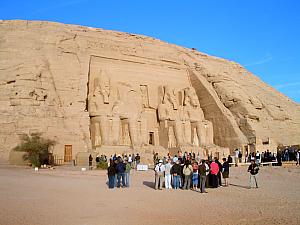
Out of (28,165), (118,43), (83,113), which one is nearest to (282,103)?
(118,43)

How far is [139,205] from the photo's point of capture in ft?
28.2

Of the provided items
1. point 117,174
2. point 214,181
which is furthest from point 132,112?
point 214,181

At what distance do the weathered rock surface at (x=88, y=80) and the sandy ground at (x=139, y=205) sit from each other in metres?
8.51

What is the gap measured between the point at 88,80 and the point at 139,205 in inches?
696

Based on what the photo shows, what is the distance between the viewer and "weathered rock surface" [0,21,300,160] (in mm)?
20469

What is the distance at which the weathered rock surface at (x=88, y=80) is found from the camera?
20.5 meters

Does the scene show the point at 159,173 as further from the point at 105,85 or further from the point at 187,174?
the point at 105,85

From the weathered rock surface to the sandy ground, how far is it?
851cm

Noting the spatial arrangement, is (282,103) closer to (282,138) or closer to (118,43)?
(282,138)

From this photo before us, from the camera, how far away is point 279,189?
38.2ft

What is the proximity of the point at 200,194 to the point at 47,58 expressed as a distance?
1553cm

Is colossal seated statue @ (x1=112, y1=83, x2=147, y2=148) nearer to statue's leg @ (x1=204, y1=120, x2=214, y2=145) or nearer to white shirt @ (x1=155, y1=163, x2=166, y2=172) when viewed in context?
statue's leg @ (x1=204, y1=120, x2=214, y2=145)

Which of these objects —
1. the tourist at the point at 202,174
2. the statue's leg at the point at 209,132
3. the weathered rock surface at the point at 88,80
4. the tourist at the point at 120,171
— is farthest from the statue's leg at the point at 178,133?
the tourist at the point at 202,174

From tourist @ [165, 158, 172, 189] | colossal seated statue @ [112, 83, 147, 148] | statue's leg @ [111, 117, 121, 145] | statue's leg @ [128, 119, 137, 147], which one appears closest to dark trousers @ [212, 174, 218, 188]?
tourist @ [165, 158, 172, 189]
